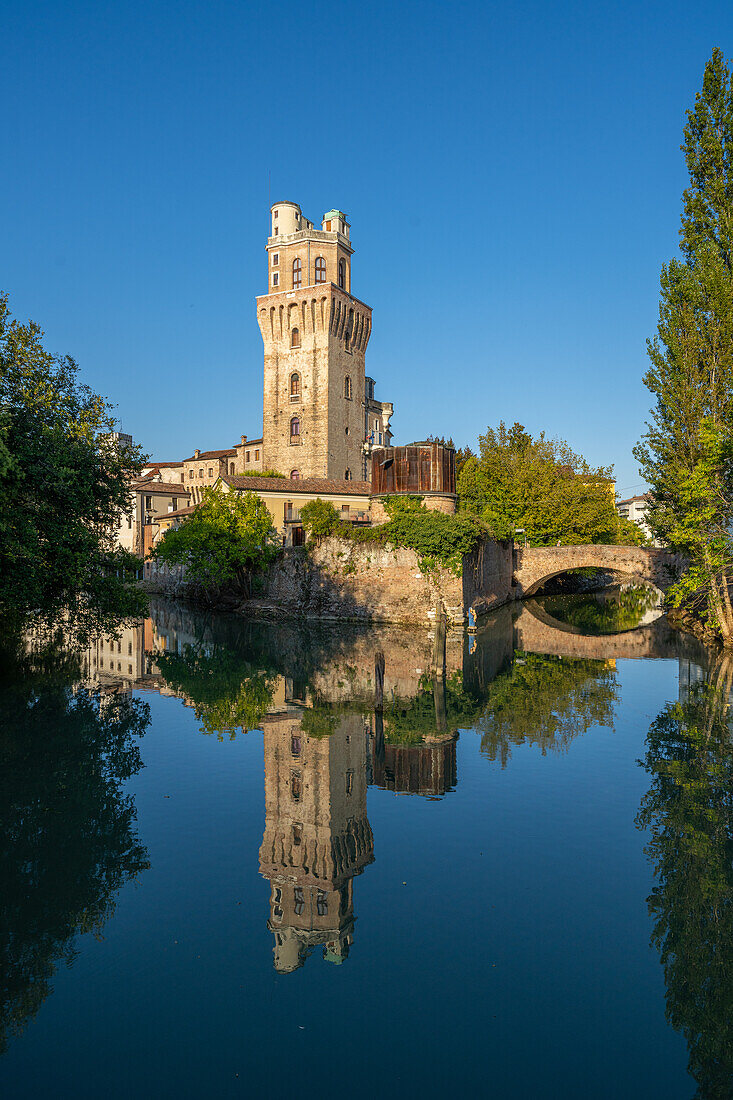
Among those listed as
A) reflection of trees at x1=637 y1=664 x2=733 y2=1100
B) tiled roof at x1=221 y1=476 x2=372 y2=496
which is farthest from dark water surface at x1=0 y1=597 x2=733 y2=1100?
tiled roof at x1=221 y1=476 x2=372 y2=496

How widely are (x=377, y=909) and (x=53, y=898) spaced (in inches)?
157

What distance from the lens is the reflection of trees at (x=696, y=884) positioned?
6.28 meters

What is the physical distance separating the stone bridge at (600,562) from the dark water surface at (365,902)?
26.6 metres

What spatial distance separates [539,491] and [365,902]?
148ft

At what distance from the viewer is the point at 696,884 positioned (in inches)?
349

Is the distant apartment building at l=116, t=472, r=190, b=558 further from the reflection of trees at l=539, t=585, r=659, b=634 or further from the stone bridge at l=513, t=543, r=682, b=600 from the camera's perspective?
the reflection of trees at l=539, t=585, r=659, b=634

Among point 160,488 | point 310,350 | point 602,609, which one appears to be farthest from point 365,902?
point 160,488

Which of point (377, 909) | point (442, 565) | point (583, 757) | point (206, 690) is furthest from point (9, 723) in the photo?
point (442, 565)

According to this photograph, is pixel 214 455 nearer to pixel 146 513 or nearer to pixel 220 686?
pixel 146 513

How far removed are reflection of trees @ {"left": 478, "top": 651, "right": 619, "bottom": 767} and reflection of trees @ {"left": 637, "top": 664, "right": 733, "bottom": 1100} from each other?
198cm

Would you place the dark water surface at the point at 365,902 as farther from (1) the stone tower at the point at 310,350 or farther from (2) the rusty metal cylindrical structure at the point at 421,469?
(1) the stone tower at the point at 310,350

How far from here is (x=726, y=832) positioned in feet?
34.3

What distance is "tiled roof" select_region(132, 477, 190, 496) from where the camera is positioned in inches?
2574

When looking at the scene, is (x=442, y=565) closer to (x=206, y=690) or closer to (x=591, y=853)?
(x=206, y=690)
